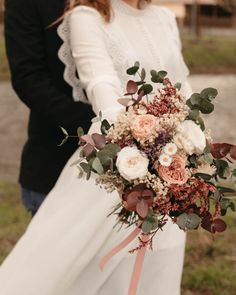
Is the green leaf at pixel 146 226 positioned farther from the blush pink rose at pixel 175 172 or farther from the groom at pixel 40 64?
the groom at pixel 40 64

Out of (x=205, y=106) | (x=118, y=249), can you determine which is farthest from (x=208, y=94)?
(x=118, y=249)

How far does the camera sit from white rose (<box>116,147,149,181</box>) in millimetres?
2111

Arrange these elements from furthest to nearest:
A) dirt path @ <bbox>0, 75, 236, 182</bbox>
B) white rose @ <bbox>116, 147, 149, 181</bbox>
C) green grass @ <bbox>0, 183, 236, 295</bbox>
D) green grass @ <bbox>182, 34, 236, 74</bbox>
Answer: green grass @ <bbox>182, 34, 236, 74</bbox> < dirt path @ <bbox>0, 75, 236, 182</bbox> < green grass @ <bbox>0, 183, 236, 295</bbox> < white rose @ <bbox>116, 147, 149, 181</bbox>

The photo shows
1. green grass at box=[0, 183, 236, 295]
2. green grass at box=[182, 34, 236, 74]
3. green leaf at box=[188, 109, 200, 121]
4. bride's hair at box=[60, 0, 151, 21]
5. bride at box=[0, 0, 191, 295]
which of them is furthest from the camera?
green grass at box=[182, 34, 236, 74]

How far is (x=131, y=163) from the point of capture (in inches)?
83.6

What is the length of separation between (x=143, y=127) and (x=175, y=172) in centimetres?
15

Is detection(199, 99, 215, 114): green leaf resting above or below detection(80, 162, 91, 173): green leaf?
above

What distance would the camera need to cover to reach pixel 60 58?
9.75 ft

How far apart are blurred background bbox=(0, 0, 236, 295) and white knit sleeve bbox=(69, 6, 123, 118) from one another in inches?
14.8

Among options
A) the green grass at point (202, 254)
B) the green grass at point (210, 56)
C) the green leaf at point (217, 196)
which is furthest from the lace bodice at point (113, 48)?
the green grass at point (210, 56)

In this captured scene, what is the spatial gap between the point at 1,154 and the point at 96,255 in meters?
6.38

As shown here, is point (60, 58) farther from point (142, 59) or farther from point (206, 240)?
point (206, 240)

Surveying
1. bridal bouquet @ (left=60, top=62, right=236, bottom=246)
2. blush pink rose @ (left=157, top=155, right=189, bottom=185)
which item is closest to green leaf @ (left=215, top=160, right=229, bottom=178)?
bridal bouquet @ (left=60, top=62, right=236, bottom=246)

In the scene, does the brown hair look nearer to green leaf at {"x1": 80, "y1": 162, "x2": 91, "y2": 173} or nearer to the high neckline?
the high neckline
